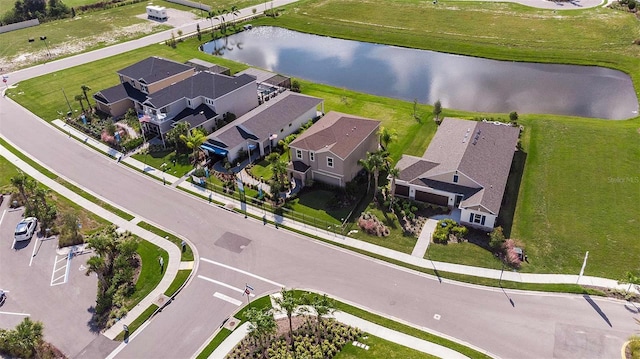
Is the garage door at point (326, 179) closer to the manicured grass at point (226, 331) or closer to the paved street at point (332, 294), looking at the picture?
the paved street at point (332, 294)

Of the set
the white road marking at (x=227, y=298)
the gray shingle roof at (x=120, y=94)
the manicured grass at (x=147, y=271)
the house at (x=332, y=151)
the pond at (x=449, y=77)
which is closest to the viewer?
the white road marking at (x=227, y=298)

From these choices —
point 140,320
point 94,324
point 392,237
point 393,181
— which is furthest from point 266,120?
point 94,324

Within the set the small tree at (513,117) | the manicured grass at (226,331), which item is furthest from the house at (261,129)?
the small tree at (513,117)

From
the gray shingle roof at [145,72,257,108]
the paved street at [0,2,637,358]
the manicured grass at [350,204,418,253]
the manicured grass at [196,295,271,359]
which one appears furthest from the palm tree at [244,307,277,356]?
the gray shingle roof at [145,72,257,108]

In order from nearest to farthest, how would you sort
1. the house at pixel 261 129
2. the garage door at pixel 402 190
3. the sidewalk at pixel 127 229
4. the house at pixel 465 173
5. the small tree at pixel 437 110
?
1. the sidewalk at pixel 127 229
2. the house at pixel 465 173
3. the garage door at pixel 402 190
4. the house at pixel 261 129
5. the small tree at pixel 437 110

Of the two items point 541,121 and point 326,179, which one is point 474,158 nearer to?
point 326,179

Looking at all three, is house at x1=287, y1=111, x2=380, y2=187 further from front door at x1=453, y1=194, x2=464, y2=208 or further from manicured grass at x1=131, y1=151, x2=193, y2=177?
manicured grass at x1=131, y1=151, x2=193, y2=177

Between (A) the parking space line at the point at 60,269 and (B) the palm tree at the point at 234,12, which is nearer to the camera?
(A) the parking space line at the point at 60,269
